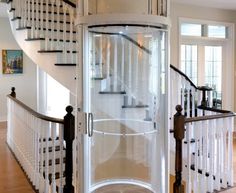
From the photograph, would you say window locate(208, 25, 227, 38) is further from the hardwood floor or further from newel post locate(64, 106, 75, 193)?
newel post locate(64, 106, 75, 193)

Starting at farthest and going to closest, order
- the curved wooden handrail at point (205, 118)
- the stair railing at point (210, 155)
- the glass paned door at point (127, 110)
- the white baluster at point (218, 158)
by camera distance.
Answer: the white baluster at point (218, 158) → the stair railing at point (210, 155) → the curved wooden handrail at point (205, 118) → the glass paned door at point (127, 110)

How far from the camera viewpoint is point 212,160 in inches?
152

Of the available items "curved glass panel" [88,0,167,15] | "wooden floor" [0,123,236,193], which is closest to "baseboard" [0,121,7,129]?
"wooden floor" [0,123,236,193]

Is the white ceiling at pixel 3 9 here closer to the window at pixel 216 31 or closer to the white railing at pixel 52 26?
the white railing at pixel 52 26

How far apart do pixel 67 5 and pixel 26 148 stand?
2.12 m

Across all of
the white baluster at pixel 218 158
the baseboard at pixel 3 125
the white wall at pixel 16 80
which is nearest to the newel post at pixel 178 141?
the white baluster at pixel 218 158

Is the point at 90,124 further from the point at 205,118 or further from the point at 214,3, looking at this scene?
the point at 214,3

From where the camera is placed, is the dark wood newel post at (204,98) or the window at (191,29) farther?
the window at (191,29)

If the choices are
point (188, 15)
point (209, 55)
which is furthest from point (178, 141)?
point (209, 55)

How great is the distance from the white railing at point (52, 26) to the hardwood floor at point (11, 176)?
5.47ft

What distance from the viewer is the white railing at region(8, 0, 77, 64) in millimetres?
4555

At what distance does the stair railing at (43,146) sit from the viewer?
3024 millimetres

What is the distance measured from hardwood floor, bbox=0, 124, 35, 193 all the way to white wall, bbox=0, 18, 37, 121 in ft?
11.4

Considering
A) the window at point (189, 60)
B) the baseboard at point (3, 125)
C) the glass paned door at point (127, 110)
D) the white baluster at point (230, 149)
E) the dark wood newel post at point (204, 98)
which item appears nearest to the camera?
the glass paned door at point (127, 110)
